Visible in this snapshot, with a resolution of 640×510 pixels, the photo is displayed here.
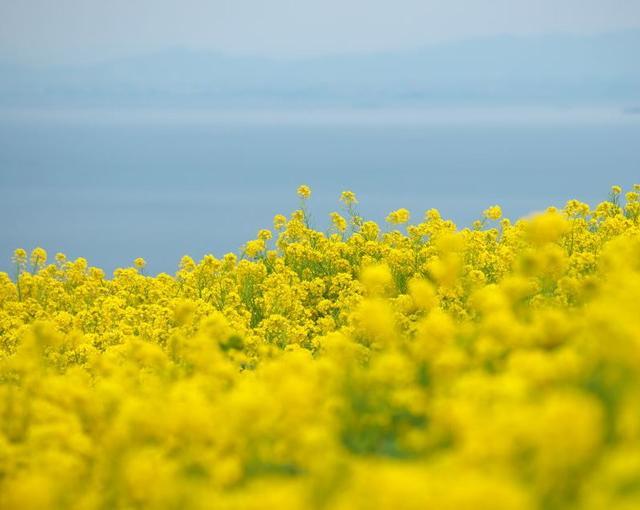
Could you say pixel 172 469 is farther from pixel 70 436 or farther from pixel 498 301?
pixel 498 301

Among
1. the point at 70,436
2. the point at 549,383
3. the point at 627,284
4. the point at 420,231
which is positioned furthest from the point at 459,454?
the point at 420,231

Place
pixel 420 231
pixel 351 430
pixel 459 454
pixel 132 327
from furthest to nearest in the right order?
pixel 420 231, pixel 132 327, pixel 351 430, pixel 459 454

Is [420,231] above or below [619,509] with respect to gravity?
above

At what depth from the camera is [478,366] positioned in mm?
4172

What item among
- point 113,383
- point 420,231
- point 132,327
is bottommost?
point 113,383

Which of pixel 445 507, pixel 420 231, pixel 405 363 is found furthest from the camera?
pixel 420 231

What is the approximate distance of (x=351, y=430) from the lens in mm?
3762

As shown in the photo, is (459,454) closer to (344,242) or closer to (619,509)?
(619,509)

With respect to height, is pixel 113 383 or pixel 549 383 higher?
pixel 113 383

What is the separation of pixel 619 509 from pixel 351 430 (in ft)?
5.03

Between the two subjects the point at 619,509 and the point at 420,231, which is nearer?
the point at 619,509

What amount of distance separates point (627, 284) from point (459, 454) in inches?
50.5

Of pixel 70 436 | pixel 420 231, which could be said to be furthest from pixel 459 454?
pixel 420 231

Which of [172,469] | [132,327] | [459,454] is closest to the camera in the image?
[459,454]
